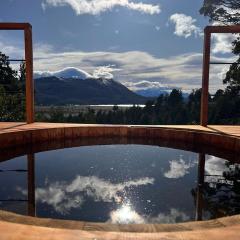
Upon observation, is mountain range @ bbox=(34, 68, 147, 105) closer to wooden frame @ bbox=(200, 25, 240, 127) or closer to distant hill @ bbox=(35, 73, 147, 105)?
distant hill @ bbox=(35, 73, 147, 105)

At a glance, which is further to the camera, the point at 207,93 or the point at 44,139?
the point at 207,93

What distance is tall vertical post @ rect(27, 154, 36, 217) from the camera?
226cm

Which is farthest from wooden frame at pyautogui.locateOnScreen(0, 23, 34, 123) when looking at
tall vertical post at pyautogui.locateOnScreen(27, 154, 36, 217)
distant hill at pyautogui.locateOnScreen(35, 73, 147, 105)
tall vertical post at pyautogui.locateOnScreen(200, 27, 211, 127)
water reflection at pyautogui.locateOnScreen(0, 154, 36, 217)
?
distant hill at pyautogui.locateOnScreen(35, 73, 147, 105)

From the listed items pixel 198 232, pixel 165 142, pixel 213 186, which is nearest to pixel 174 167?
pixel 213 186

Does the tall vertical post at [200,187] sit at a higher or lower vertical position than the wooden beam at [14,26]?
lower

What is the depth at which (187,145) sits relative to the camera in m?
5.09

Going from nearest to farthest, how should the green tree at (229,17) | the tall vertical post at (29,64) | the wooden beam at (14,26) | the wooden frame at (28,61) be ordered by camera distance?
the wooden beam at (14,26), the wooden frame at (28,61), the tall vertical post at (29,64), the green tree at (229,17)

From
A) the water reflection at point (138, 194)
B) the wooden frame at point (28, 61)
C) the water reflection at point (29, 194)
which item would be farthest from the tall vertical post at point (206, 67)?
the water reflection at point (29, 194)

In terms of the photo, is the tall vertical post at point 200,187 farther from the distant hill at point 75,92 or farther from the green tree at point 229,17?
the distant hill at point 75,92

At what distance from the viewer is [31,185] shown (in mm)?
2961

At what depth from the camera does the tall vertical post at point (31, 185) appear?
2265mm

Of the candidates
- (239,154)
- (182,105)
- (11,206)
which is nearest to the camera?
(11,206)

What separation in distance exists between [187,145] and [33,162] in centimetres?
256

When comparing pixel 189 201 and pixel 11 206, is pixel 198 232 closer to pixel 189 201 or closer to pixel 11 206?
pixel 189 201
